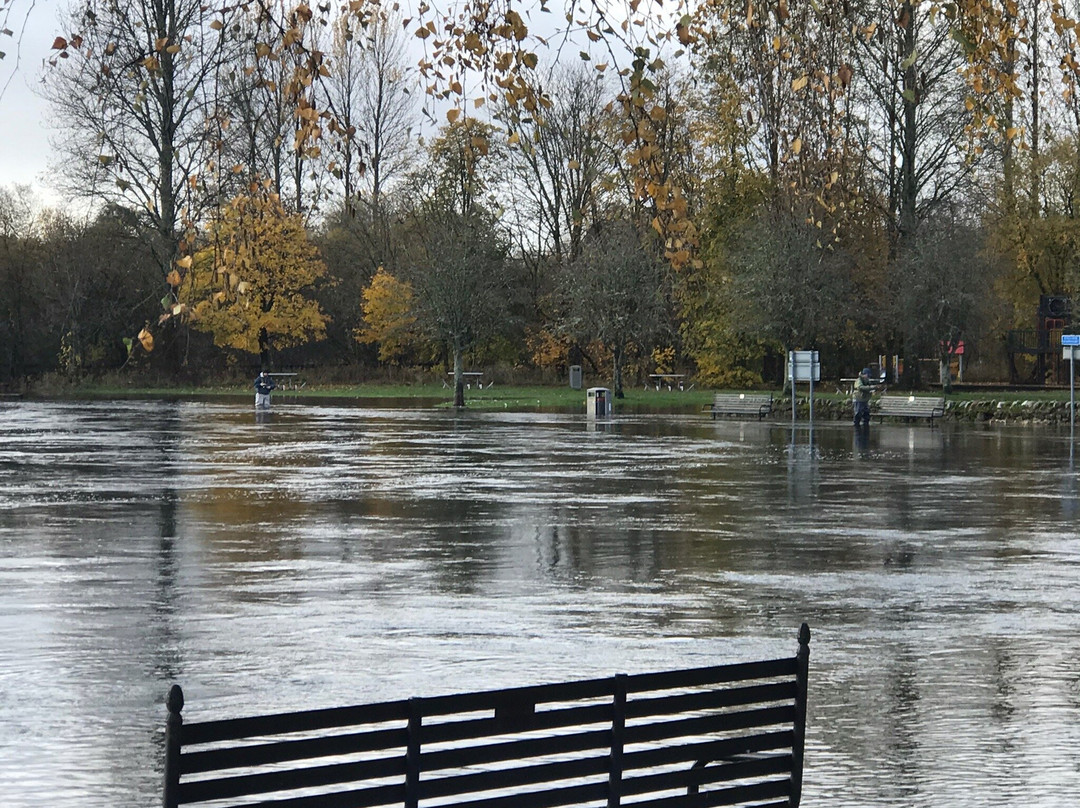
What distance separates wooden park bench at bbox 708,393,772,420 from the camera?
175ft

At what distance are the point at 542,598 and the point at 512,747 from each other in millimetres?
9096

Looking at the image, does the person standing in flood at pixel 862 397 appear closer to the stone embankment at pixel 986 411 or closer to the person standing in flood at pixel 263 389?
the stone embankment at pixel 986 411

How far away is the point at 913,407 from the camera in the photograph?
49594 mm

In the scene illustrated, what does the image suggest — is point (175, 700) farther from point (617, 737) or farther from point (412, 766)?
point (617, 737)

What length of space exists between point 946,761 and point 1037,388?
59113 mm

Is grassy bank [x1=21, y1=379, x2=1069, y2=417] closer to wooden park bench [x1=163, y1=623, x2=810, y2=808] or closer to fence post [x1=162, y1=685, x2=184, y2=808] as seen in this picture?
wooden park bench [x1=163, y1=623, x2=810, y2=808]

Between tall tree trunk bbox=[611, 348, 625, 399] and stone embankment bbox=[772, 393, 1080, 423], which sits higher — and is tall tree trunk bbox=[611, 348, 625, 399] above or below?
above

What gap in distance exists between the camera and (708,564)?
1662cm

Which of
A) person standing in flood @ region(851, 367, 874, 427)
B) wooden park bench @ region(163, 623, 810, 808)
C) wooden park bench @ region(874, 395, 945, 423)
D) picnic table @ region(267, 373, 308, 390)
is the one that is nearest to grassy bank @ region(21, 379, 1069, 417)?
picnic table @ region(267, 373, 308, 390)

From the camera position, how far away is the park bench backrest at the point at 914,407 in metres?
49.1

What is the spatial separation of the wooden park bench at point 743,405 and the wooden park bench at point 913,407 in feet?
12.8

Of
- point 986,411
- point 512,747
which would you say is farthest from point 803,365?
point 512,747

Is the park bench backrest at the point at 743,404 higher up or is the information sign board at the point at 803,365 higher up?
the information sign board at the point at 803,365

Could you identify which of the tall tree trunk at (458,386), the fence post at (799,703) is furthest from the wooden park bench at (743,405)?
the fence post at (799,703)
